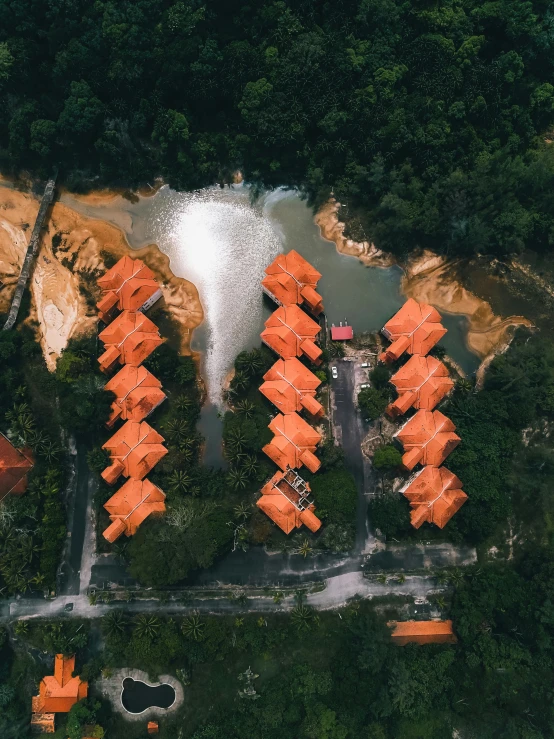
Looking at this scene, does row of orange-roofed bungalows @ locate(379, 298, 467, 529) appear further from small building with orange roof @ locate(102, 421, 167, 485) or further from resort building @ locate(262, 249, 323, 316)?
small building with orange roof @ locate(102, 421, 167, 485)

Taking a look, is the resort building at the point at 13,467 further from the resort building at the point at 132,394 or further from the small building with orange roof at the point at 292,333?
the small building with orange roof at the point at 292,333

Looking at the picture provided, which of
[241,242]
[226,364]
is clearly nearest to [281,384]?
[226,364]

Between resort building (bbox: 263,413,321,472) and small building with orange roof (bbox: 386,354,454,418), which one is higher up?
small building with orange roof (bbox: 386,354,454,418)

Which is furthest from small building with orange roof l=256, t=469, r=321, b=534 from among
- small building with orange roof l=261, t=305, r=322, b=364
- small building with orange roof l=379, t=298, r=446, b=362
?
Result: small building with orange roof l=379, t=298, r=446, b=362

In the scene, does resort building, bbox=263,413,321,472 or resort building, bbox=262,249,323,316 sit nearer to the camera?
resort building, bbox=263,413,321,472

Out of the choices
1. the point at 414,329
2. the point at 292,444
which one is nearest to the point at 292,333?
the point at 292,444

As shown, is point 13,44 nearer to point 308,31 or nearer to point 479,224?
point 308,31

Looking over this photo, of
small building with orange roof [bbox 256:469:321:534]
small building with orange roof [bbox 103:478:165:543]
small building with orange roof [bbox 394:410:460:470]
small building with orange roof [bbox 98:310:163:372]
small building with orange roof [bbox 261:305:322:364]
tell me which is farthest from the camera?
small building with orange roof [bbox 261:305:322:364]
